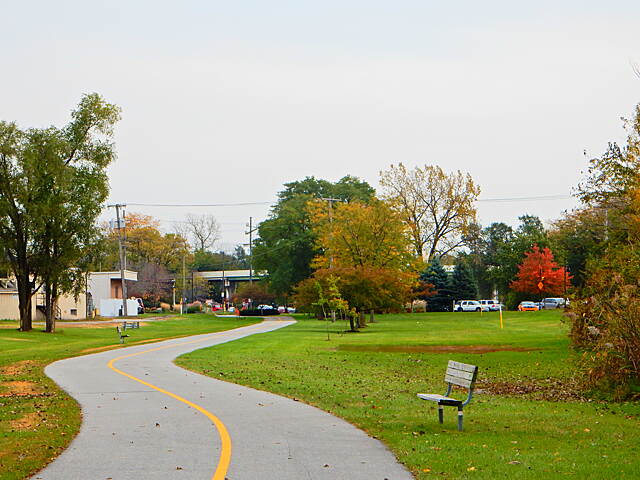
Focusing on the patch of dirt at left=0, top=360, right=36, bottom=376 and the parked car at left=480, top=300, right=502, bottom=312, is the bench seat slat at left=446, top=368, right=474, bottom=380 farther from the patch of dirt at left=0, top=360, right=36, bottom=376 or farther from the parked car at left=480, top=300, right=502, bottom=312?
the parked car at left=480, top=300, right=502, bottom=312

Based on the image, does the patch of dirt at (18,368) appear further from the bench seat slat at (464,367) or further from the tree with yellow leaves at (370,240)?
the tree with yellow leaves at (370,240)

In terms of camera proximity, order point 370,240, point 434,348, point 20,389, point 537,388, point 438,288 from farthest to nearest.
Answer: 1. point 438,288
2. point 370,240
3. point 434,348
4. point 537,388
5. point 20,389

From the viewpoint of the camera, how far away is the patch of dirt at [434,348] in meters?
32.5

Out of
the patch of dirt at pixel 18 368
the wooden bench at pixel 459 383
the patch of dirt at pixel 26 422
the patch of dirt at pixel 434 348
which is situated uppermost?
the wooden bench at pixel 459 383

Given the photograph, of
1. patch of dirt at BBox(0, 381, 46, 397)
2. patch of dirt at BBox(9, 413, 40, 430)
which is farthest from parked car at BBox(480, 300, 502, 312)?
patch of dirt at BBox(9, 413, 40, 430)

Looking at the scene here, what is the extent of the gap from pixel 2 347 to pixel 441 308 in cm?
6195

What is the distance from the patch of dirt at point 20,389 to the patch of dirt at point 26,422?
3.59 metres

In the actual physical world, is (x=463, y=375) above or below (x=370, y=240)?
below

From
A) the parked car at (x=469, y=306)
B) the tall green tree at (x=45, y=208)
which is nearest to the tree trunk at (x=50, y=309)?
the tall green tree at (x=45, y=208)

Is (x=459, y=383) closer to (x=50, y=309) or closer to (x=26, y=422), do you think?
(x=26, y=422)

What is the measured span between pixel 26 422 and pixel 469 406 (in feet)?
26.7

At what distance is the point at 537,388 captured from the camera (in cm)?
1947

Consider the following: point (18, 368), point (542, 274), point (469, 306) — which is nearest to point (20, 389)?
point (18, 368)

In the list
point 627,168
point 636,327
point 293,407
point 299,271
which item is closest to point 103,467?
point 293,407
